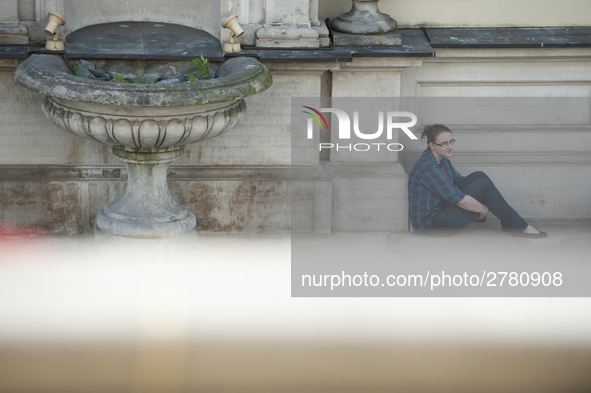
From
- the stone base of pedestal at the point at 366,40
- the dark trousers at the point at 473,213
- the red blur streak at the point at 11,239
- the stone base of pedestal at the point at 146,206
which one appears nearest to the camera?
the stone base of pedestal at the point at 146,206

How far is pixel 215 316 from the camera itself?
5199 millimetres

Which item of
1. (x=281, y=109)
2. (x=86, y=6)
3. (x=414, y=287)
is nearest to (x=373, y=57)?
(x=281, y=109)

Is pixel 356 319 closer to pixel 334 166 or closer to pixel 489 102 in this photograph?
pixel 334 166

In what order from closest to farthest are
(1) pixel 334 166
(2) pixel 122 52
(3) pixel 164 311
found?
1. (3) pixel 164 311
2. (2) pixel 122 52
3. (1) pixel 334 166

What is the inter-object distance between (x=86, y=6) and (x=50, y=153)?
1.01 metres

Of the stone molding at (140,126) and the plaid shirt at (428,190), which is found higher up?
the stone molding at (140,126)

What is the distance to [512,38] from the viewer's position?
616 cm

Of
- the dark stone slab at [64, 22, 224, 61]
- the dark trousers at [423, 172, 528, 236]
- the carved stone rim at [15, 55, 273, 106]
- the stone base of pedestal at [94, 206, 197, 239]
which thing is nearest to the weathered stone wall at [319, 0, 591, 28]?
the dark stone slab at [64, 22, 224, 61]

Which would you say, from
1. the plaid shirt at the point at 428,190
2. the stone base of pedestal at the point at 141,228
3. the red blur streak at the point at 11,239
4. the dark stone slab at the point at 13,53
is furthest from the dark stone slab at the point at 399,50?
the red blur streak at the point at 11,239

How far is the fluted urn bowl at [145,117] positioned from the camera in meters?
4.68

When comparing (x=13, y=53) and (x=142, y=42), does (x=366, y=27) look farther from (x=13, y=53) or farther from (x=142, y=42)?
(x=13, y=53)

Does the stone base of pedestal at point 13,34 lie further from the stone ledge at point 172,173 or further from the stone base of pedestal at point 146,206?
the stone base of pedestal at point 146,206

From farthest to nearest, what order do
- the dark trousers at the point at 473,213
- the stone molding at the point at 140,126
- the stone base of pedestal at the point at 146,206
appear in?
the dark trousers at the point at 473,213 < the stone base of pedestal at the point at 146,206 < the stone molding at the point at 140,126

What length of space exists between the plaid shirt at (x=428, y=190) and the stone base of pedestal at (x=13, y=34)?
2694 millimetres
